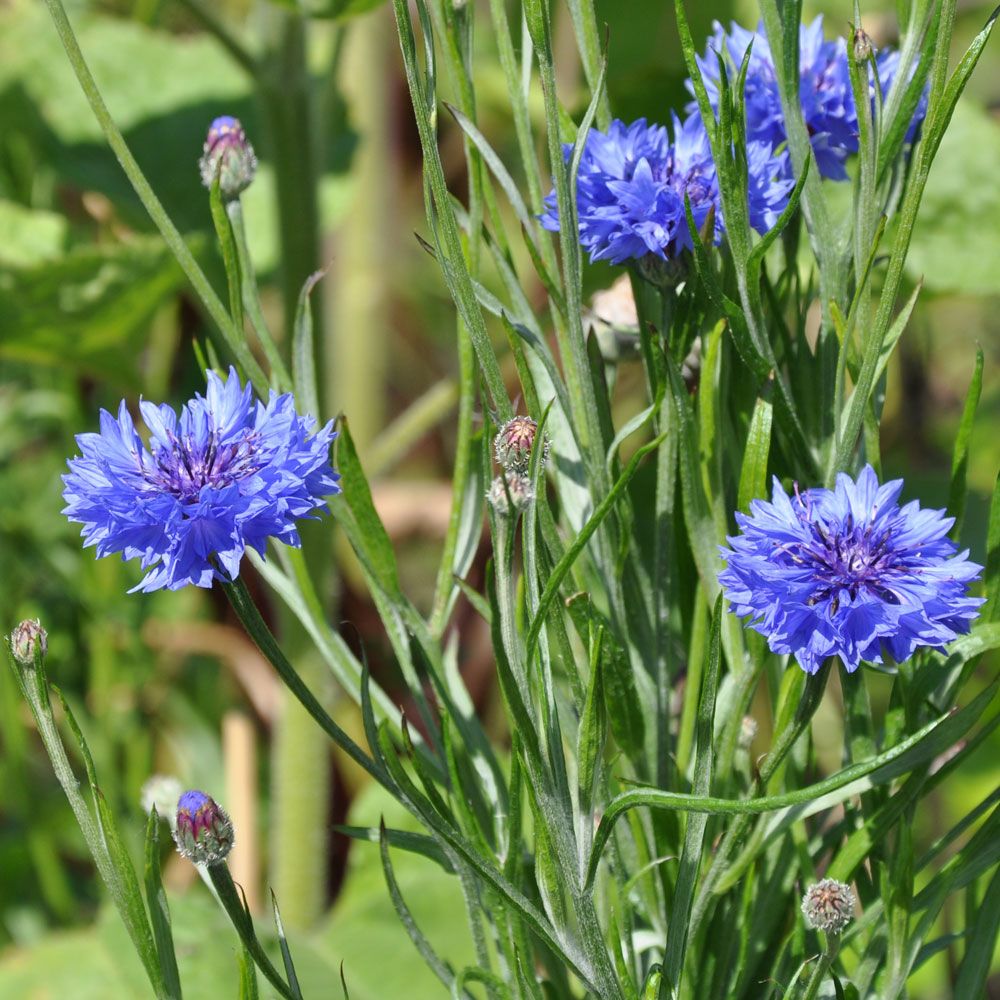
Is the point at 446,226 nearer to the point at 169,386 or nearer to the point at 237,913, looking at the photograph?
the point at 237,913

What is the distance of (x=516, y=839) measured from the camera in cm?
28

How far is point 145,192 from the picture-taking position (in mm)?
292

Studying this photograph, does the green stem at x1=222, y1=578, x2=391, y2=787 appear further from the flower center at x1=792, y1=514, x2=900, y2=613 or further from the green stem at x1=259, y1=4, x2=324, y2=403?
the green stem at x1=259, y1=4, x2=324, y2=403

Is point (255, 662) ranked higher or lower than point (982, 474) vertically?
lower

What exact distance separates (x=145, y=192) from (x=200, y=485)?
8cm

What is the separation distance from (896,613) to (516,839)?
9 cm

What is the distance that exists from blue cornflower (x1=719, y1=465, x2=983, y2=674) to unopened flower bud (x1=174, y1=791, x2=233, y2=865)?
11 cm

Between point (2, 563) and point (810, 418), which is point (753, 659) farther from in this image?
point (2, 563)

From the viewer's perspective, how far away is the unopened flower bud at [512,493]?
24 cm

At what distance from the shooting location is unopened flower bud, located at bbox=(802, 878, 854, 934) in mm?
244

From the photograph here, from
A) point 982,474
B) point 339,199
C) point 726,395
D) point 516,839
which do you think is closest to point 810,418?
point 726,395

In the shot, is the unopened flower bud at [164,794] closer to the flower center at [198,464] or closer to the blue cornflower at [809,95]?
the flower center at [198,464]

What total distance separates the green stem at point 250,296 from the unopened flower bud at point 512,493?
0.10 meters

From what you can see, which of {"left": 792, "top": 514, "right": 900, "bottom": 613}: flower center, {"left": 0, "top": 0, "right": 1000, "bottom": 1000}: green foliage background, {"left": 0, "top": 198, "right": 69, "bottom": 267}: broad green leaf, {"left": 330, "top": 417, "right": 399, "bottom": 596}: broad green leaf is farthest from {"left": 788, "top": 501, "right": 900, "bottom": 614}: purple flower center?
{"left": 0, "top": 198, "right": 69, "bottom": 267}: broad green leaf
